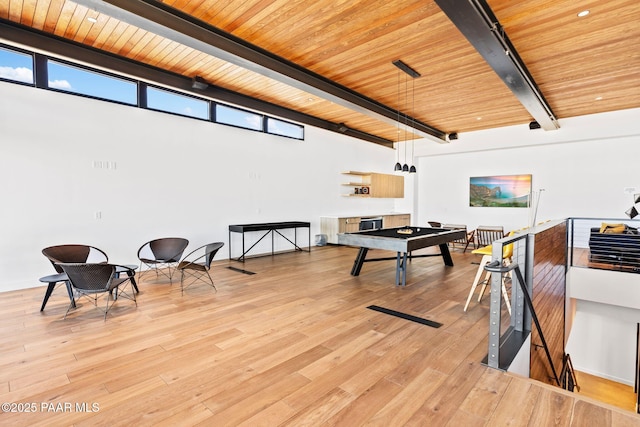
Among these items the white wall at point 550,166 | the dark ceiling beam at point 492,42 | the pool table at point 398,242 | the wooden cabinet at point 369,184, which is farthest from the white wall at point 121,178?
the white wall at point 550,166

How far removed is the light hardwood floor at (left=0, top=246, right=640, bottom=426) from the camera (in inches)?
78.3

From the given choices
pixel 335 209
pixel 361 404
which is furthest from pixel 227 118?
pixel 361 404

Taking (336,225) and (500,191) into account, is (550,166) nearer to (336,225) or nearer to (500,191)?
(500,191)

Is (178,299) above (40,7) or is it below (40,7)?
below

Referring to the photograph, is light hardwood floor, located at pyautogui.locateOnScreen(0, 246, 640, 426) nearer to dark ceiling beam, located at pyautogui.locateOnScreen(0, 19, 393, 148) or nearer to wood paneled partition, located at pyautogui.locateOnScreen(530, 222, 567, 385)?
wood paneled partition, located at pyautogui.locateOnScreen(530, 222, 567, 385)

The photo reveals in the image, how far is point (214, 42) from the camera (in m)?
3.75

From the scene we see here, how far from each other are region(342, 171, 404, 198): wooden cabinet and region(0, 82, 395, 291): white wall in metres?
2.32

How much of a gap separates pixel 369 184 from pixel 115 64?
740 cm

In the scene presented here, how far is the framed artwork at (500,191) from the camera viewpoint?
345 inches

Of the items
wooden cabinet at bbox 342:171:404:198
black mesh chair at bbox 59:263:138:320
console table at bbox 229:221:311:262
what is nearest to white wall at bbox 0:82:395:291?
console table at bbox 229:221:311:262

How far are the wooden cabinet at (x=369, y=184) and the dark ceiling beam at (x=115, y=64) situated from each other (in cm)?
341

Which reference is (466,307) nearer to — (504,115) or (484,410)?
(484,410)

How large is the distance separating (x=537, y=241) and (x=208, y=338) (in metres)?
3.62

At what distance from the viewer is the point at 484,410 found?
2.03m
